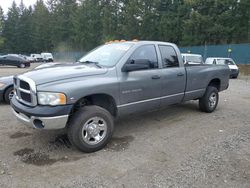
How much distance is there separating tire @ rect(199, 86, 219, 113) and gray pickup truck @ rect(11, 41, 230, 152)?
88 centimetres

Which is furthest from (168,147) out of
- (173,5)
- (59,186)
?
(173,5)

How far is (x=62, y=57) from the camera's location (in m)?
62.8

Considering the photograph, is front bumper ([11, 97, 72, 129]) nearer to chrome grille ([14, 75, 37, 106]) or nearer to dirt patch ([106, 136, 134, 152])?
chrome grille ([14, 75, 37, 106])

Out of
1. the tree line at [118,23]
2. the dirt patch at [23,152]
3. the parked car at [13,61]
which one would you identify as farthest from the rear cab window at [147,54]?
Result: the tree line at [118,23]

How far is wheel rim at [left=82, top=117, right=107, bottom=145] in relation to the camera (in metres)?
4.56

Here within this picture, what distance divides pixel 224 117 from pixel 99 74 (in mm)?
3810

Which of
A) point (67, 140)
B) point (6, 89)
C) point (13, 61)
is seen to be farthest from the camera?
point (13, 61)

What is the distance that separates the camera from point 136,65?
5.11 meters

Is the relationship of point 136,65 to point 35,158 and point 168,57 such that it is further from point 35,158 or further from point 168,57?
point 35,158

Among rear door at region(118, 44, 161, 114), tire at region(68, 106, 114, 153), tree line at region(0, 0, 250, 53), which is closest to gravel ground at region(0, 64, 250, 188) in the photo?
tire at region(68, 106, 114, 153)

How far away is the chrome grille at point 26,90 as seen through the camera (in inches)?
168

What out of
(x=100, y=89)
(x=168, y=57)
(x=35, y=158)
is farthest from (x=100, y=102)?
(x=168, y=57)

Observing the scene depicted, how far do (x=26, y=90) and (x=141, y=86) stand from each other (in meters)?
2.08

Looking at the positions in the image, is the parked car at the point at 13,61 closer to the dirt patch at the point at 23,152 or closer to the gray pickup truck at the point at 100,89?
the gray pickup truck at the point at 100,89
